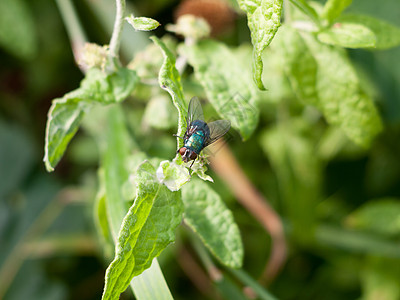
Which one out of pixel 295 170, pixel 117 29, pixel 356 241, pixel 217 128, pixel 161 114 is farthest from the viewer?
pixel 295 170

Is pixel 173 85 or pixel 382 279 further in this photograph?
pixel 382 279

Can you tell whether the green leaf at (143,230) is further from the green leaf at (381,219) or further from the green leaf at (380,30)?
the green leaf at (381,219)

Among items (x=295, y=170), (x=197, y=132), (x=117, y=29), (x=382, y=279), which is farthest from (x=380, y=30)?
(x=382, y=279)

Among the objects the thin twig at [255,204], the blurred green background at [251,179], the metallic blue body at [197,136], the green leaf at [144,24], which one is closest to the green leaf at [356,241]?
the blurred green background at [251,179]

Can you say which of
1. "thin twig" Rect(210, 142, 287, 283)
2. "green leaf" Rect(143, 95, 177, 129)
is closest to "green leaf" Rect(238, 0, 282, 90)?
"green leaf" Rect(143, 95, 177, 129)

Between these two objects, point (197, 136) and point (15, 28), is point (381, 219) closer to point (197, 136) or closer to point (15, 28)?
point (197, 136)

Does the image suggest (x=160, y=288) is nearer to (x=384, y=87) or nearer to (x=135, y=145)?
(x=135, y=145)
